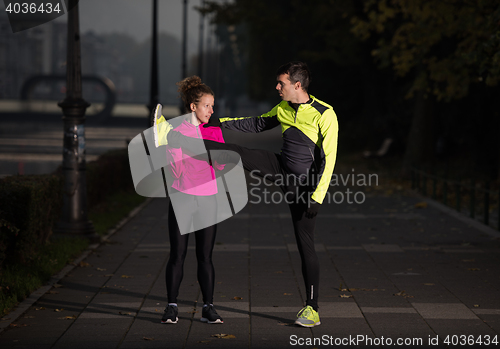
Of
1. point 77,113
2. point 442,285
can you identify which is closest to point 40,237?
point 77,113

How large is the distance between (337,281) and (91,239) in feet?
12.6

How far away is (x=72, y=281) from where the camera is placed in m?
7.10

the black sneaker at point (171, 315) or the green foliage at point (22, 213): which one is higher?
the green foliage at point (22, 213)

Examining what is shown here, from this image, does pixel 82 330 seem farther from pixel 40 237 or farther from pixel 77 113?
pixel 77 113

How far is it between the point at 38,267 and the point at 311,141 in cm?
361

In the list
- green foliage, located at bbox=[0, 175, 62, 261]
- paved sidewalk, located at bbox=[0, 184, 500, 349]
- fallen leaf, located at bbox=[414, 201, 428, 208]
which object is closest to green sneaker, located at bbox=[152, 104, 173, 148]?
paved sidewalk, located at bbox=[0, 184, 500, 349]

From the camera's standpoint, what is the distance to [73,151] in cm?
943

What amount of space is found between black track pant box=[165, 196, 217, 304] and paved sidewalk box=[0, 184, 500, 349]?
299 millimetres

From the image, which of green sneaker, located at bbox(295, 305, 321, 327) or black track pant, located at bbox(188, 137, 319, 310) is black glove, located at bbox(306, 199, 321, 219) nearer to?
black track pant, located at bbox(188, 137, 319, 310)

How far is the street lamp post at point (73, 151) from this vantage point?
30.9 ft

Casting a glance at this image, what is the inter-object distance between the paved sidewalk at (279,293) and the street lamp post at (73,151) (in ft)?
2.03

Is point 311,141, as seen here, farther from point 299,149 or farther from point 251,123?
point 251,123

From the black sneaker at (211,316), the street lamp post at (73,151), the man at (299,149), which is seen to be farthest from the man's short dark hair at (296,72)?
the street lamp post at (73,151)

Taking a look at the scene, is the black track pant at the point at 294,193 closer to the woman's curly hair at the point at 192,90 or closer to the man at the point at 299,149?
the man at the point at 299,149
